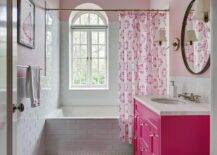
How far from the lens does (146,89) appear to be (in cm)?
372

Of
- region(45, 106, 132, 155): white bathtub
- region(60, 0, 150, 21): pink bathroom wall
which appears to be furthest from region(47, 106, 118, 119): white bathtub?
region(60, 0, 150, 21): pink bathroom wall

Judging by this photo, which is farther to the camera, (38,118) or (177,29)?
(177,29)

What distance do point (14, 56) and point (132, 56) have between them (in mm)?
2205

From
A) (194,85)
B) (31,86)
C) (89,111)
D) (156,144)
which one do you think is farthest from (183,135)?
(89,111)

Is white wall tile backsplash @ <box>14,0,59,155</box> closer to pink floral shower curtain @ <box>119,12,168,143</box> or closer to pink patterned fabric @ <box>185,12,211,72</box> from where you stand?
pink floral shower curtain @ <box>119,12,168,143</box>

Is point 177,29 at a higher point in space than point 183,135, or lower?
higher

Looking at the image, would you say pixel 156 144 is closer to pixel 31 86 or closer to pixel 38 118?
pixel 31 86

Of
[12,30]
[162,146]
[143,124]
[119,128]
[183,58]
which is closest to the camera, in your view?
[12,30]

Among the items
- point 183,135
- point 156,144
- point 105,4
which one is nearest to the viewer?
point 183,135

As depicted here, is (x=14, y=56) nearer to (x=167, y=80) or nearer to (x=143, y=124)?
(x=143, y=124)

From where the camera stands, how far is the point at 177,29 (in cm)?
346

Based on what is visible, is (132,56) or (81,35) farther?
(81,35)

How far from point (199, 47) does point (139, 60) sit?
1.10 meters

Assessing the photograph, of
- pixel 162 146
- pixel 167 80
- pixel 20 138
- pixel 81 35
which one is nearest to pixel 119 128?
pixel 167 80
